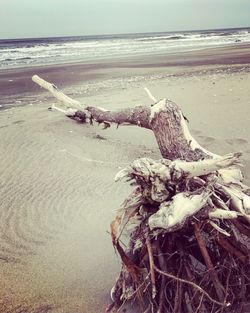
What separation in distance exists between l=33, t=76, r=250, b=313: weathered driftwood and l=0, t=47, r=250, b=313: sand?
623 mm

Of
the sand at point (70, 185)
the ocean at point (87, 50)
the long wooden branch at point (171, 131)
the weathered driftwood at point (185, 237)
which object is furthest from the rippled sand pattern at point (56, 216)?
the ocean at point (87, 50)

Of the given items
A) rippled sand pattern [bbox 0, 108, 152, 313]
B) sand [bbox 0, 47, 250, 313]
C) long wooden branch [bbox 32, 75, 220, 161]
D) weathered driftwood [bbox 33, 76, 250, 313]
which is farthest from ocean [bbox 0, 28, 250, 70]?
weathered driftwood [bbox 33, 76, 250, 313]

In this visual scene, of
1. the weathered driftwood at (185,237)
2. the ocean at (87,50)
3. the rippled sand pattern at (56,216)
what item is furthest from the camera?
the ocean at (87,50)

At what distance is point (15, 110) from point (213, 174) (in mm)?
7349

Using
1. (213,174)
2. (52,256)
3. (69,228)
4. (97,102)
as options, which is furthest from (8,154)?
(213,174)

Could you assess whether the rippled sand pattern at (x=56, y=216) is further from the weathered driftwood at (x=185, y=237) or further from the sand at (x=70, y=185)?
the weathered driftwood at (x=185, y=237)

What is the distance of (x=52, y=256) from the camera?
3896 millimetres

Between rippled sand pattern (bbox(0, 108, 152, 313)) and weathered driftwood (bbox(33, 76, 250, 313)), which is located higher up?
weathered driftwood (bbox(33, 76, 250, 313))

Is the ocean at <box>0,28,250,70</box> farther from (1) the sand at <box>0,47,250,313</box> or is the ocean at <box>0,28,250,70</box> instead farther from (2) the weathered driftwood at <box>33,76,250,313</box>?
(2) the weathered driftwood at <box>33,76,250,313</box>

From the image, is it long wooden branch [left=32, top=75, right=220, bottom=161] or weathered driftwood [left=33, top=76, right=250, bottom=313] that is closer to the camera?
weathered driftwood [left=33, top=76, right=250, bottom=313]

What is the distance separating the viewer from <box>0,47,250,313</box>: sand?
3.45 m

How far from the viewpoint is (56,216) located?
15.1 feet

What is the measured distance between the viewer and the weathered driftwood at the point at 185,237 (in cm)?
249

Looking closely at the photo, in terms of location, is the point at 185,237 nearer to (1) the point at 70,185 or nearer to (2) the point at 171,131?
(2) the point at 171,131
